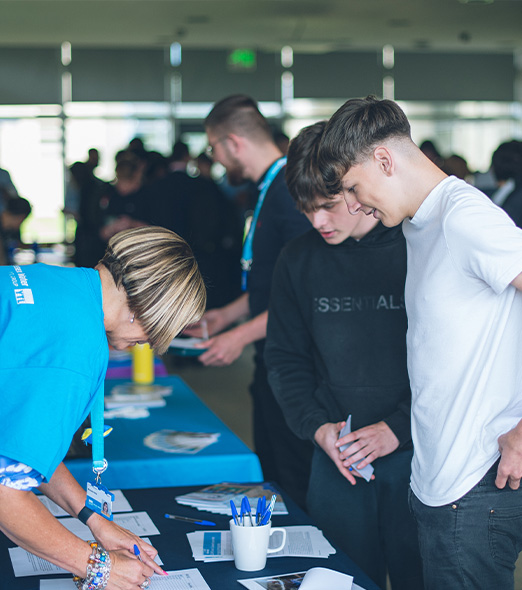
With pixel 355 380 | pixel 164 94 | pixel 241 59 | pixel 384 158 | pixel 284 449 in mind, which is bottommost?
pixel 284 449

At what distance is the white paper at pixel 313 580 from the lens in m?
1.27

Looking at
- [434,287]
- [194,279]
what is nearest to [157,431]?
[194,279]

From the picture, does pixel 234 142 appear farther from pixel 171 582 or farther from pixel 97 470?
pixel 171 582

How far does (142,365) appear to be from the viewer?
2688 millimetres

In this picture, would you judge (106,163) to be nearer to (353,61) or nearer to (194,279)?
(353,61)

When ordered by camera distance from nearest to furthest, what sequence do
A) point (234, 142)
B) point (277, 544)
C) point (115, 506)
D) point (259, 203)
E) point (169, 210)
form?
point (277, 544) < point (115, 506) < point (259, 203) < point (234, 142) < point (169, 210)

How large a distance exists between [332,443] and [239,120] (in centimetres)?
141

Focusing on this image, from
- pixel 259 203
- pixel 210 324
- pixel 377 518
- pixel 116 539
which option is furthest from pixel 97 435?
pixel 210 324

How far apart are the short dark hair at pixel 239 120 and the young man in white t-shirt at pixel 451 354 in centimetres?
142

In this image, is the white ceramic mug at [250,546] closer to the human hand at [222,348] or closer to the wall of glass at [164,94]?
the human hand at [222,348]

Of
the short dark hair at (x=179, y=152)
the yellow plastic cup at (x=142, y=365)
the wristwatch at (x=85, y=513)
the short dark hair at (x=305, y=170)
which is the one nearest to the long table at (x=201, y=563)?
the wristwatch at (x=85, y=513)

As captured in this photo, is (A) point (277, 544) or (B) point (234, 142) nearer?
(A) point (277, 544)

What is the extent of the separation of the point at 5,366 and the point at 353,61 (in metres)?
11.0

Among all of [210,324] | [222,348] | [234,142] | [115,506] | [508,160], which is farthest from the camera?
[508,160]
